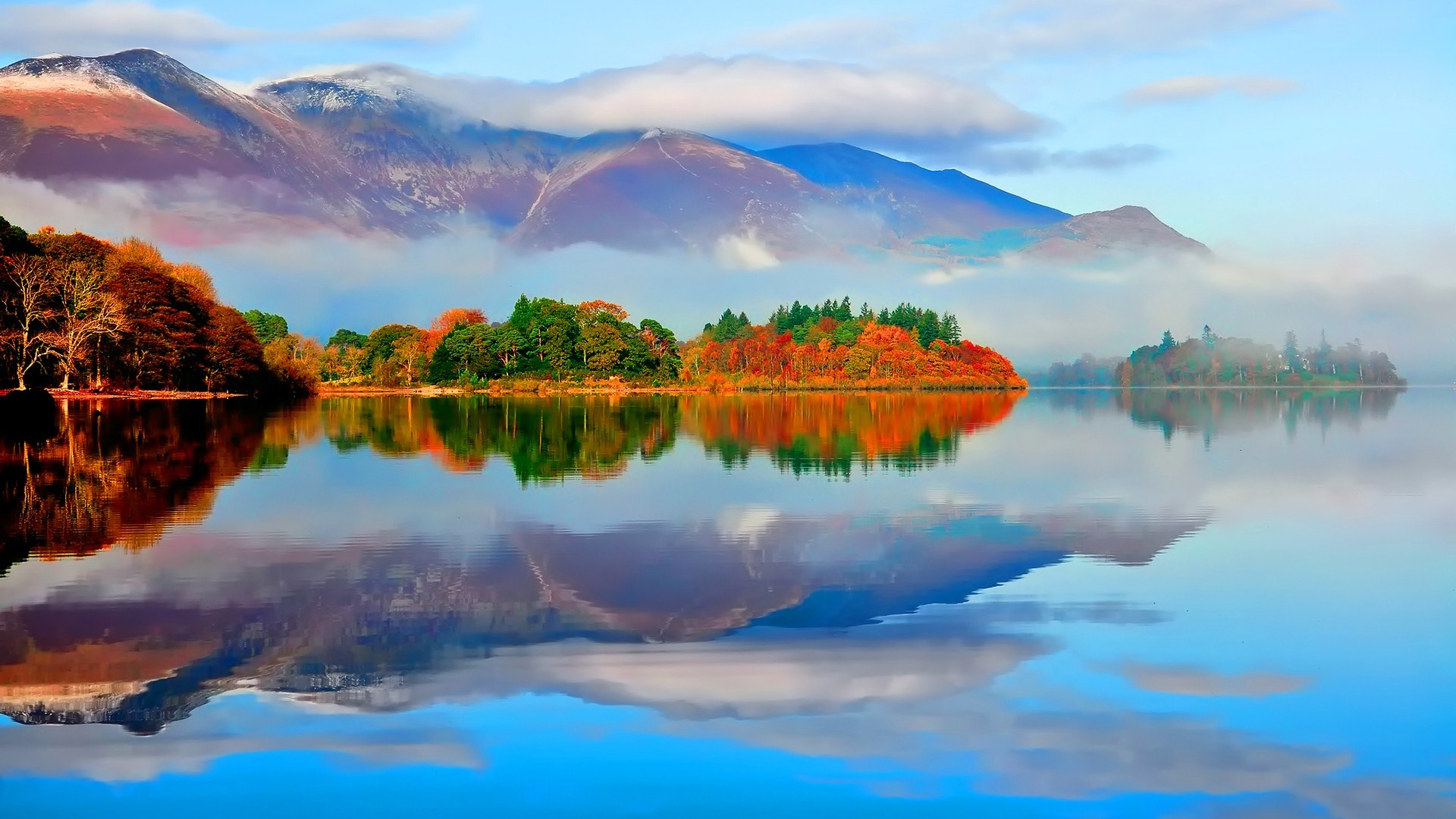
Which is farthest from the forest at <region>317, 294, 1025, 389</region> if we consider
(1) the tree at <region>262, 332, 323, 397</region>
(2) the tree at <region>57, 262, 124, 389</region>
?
(2) the tree at <region>57, 262, 124, 389</region>

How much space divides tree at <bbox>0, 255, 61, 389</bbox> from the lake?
50.4 meters

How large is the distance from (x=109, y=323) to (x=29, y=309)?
19.0ft

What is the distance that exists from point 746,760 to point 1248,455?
26.6 m

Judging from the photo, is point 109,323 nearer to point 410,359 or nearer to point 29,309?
point 29,309

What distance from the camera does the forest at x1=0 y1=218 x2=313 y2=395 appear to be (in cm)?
6356

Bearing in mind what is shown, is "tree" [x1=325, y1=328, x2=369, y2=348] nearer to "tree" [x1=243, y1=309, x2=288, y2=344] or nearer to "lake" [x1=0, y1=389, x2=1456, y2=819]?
"tree" [x1=243, y1=309, x2=288, y2=344]

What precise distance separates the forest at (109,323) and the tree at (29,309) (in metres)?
0.08

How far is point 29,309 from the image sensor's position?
2419 inches

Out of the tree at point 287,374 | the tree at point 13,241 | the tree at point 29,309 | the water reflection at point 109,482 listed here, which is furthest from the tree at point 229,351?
the water reflection at point 109,482

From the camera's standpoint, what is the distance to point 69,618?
9469mm

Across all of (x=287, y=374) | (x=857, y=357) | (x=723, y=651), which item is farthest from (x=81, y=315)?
(x=857, y=357)

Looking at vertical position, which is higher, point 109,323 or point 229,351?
point 109,323

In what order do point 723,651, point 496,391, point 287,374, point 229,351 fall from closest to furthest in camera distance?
point 723,651
point 229,351
point 287,374
point 496,391

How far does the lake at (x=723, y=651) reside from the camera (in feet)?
20.1
